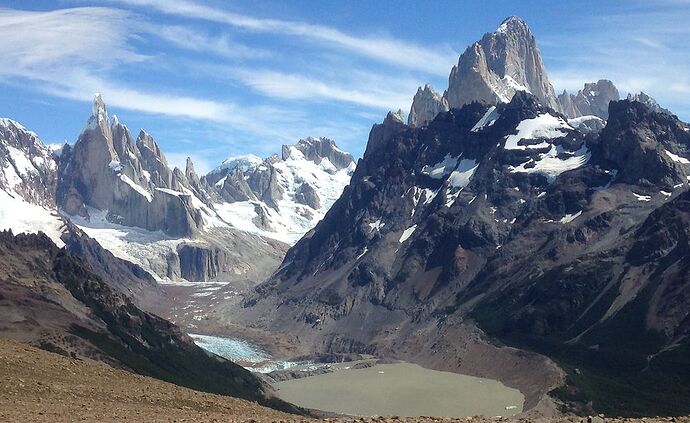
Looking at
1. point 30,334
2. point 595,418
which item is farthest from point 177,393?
point 30,334

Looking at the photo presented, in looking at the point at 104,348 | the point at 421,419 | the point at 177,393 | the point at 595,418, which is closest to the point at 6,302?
the point at 104,348

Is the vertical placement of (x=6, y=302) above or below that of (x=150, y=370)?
above

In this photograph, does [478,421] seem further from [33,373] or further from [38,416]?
[33,373]

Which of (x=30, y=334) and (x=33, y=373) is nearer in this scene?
(x=33, y=373)

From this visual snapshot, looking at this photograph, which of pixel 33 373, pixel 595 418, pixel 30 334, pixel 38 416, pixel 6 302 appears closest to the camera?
pixel 595 418

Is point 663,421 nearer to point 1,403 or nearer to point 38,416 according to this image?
point 38,416

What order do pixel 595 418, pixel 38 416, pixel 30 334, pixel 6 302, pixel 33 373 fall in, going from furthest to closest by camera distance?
pixel 6 302 < pixel 30 334 < pixel 33 373 < pixel 38 416 < pixel 595 418
